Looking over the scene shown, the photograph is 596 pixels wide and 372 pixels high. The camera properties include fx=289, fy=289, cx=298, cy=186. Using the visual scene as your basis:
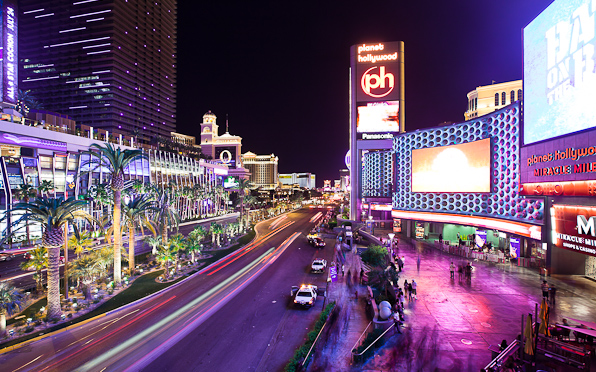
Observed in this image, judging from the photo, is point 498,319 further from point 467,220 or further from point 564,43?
point 467,220

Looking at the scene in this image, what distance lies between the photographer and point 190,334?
1695 cm

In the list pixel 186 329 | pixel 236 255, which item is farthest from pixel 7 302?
pixel 236 255

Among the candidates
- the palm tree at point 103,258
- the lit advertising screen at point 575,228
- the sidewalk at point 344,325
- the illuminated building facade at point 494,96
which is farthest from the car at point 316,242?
the illuminated building facade at point 494,96

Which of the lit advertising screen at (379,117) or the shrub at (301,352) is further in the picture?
the lit advertising screen at (379,117)

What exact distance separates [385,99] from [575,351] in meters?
53.3

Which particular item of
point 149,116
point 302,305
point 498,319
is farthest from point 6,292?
point 149,116

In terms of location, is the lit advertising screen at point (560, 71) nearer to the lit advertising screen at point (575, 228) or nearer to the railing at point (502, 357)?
the lit advertising screen at point (575, 228)

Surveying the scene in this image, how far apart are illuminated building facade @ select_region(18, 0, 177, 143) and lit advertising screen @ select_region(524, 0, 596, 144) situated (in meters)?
130

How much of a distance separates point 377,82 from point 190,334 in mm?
56166

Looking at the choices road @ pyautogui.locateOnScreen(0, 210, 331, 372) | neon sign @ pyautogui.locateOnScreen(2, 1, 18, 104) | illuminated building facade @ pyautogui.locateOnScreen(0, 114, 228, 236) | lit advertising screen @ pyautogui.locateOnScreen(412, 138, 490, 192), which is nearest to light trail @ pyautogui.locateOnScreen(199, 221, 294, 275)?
road @ pyautogui.locateOnScreen(0, 210, 331, 372)

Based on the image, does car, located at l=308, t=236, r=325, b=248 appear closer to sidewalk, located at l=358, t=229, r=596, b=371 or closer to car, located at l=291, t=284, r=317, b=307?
sidewalk, located at l=358, t=229, r=596, b=371

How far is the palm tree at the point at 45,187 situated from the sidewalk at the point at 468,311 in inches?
2083

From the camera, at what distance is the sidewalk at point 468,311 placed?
530 inches

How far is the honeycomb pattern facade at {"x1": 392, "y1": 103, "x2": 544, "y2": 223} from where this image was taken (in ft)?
95.8
